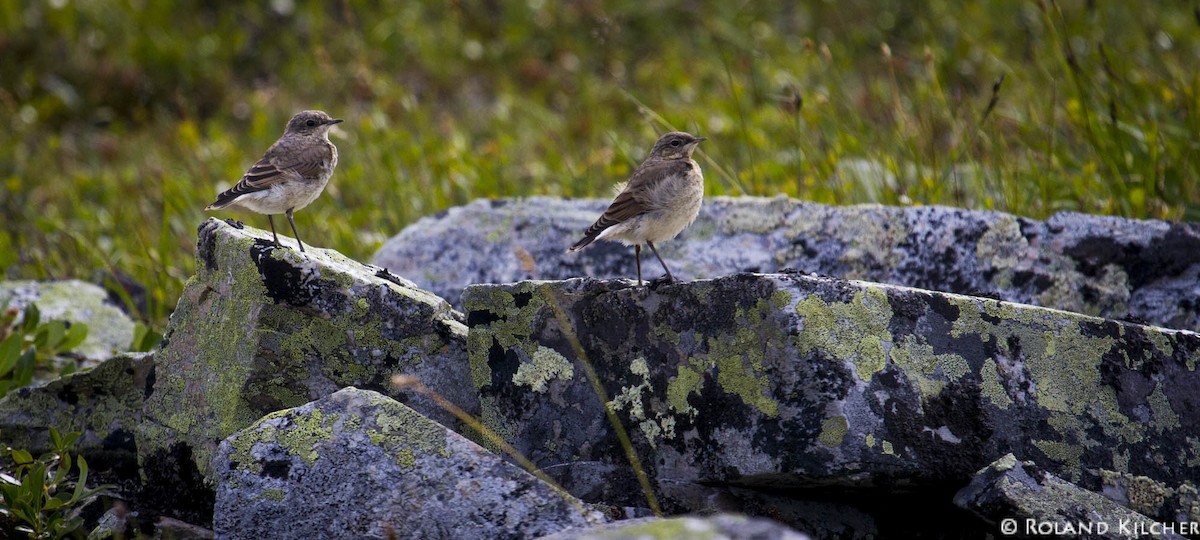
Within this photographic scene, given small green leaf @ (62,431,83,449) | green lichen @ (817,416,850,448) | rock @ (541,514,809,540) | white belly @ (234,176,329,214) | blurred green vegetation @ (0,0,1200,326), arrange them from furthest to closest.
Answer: blurred green vegetation @ (0,0,1200,326), white belly @ (234,176,329,214), small green leaf @ (62,431,83,449), green lichen @ (817,416,850,448), rock @ (541,514,809,540)

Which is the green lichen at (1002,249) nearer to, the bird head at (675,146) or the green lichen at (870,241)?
the green lichen at (870,241)

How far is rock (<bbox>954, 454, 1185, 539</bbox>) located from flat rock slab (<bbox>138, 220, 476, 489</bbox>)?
96.7 inches

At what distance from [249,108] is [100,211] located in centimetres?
344

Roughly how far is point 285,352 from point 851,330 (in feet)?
9.02

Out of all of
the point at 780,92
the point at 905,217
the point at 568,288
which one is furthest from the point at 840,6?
the point at 568,288

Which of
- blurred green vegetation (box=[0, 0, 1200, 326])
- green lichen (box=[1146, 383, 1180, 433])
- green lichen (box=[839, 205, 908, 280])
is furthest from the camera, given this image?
blurred green vegetation (box=[0, 0, 1200, 326])

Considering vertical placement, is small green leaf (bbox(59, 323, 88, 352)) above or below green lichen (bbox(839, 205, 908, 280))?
below

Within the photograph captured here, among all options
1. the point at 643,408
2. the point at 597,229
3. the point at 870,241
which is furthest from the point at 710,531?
the point at 870,241

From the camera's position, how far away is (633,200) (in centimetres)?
607

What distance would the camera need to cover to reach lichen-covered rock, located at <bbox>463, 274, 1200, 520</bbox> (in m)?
4.55

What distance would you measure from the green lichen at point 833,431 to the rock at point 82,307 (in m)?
5.36

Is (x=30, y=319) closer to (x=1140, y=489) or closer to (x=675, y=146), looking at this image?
(x=675, y=146)

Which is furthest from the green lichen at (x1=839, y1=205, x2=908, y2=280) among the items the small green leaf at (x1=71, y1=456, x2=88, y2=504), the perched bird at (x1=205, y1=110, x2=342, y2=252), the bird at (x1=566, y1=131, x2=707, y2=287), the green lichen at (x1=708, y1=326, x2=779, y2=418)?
the small green leaf at (x1=71, y1=456, x2=88, y2=504)

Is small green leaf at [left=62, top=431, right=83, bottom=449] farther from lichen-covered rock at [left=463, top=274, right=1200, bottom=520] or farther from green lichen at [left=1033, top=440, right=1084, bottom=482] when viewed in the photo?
green lichen at [left=1033, top=440, right=1084, bottom=482]
